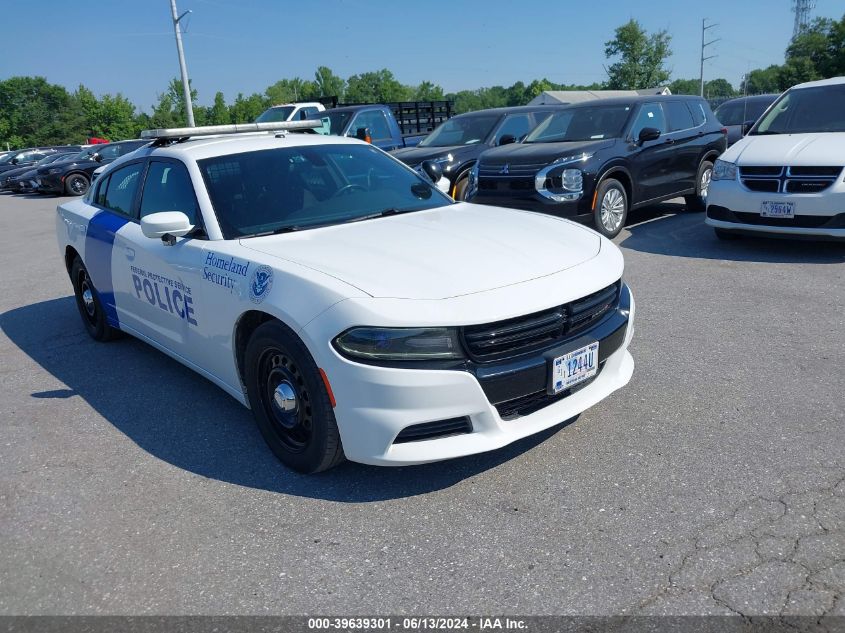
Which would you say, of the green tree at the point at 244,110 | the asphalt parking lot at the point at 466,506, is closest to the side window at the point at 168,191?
the asphalt parking lot at the point at 466,506

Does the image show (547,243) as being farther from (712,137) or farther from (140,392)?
(712,137)

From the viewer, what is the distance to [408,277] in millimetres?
3107

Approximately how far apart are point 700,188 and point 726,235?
7.20 ft

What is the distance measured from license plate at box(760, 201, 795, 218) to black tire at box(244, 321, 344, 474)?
555 cm

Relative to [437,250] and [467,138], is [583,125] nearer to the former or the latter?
[467,138]

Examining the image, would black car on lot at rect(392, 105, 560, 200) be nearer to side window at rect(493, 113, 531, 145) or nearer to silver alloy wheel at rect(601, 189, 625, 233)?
side window at rect(493, 113, 531, 145)

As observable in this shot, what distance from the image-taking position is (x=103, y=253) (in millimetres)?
5141

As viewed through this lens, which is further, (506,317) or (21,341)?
(21,341)

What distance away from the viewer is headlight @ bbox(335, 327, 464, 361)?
2.89m

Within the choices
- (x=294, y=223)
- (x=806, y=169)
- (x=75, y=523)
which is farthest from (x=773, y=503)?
(x=806, y=169)

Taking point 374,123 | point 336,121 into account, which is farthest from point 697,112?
point 336,121

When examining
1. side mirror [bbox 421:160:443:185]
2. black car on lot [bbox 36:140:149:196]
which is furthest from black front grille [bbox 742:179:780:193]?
black car on lot [bbox 36:140:149:196]

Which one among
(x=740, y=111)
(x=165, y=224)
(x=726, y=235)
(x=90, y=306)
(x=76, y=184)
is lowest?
(x=726, y=235)

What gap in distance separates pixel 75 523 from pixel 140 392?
62.1 inches
